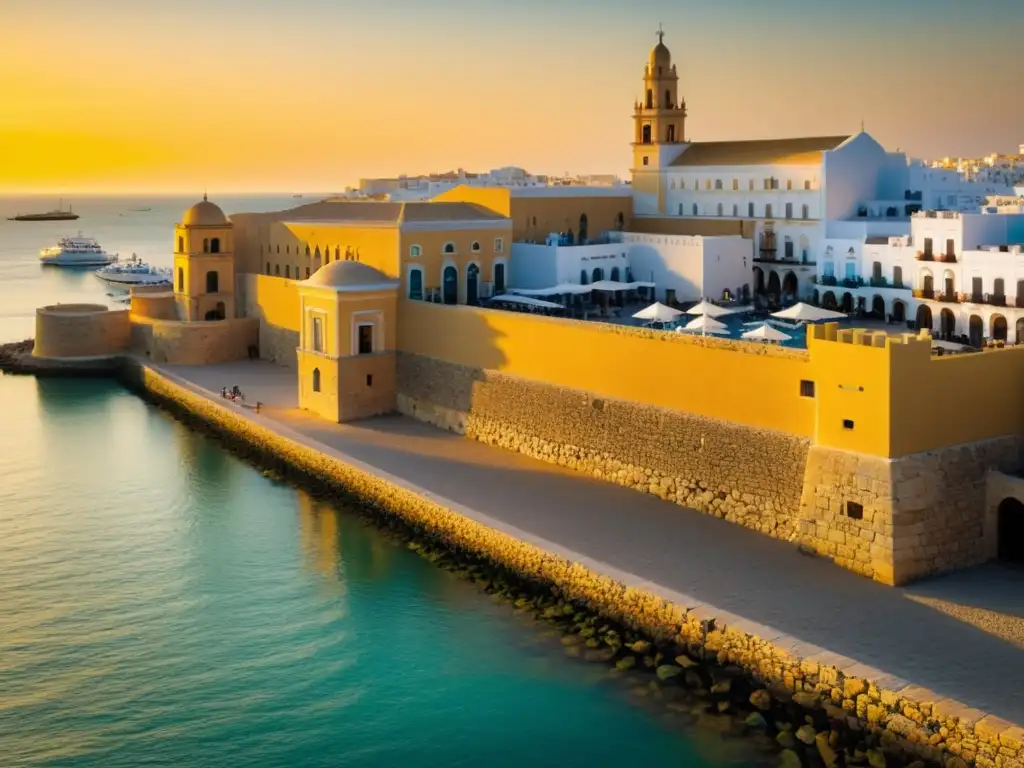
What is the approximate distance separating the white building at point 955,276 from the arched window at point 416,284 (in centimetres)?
823

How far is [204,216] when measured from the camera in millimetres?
26578

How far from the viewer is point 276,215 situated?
90.4ft

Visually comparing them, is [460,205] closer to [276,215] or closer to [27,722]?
[276,215]

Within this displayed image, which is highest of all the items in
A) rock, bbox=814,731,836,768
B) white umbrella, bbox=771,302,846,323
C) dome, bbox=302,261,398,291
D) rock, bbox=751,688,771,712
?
dome, bbox=302,261,398,291

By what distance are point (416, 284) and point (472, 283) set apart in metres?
1.72

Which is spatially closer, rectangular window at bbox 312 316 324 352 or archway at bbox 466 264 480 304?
rectangular window at bbox 312 316 324 352

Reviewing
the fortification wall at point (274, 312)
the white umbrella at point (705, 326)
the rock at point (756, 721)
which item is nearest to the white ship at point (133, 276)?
the fortification wall at point (274, 312)

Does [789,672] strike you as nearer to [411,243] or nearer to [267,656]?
[267,656]

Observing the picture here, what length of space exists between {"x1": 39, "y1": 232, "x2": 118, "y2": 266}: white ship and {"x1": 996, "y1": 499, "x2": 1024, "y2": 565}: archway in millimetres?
57457

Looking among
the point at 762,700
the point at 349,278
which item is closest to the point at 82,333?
the point at 349,278

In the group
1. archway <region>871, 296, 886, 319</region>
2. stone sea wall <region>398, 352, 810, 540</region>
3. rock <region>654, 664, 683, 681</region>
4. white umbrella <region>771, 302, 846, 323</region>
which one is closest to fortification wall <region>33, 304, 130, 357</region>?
stone sea wall <region>398, 352, 810, 540</region>

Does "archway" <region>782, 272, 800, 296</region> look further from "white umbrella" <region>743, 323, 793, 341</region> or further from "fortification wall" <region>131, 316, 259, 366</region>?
"fortification wall" <region>131, 316, 259, 366</region>

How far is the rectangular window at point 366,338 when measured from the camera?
19078 millimetres

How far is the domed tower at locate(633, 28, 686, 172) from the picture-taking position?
29188 millimetres
